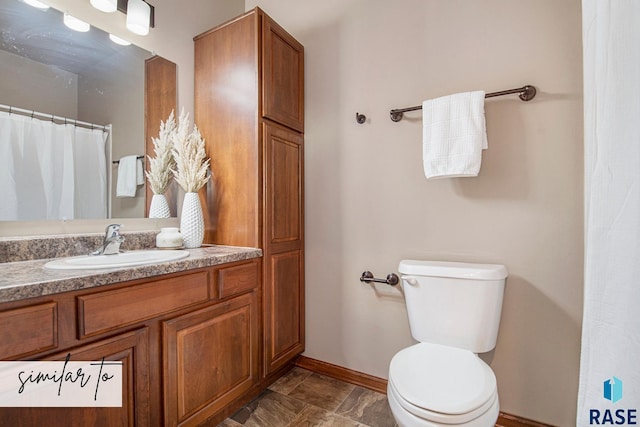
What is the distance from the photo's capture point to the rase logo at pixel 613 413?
614 mm

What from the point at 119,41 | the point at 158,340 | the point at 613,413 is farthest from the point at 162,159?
the point at 613,413

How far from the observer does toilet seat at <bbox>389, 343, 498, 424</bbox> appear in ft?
3.03

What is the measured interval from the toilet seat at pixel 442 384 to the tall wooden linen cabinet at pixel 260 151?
0.80 m

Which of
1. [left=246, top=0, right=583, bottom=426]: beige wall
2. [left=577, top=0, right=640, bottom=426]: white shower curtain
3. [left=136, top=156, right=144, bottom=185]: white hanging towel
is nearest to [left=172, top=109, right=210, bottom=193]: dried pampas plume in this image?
[left=136, top=156, right=144, bottom=185]: white hanging towel

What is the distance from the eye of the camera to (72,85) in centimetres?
139

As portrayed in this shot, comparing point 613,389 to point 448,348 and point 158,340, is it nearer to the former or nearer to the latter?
point 448,348

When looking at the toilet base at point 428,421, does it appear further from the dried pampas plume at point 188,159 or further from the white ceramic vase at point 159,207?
the white ceramic vase at point 159,207

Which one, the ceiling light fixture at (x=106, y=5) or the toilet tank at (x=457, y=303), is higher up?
the ceiling light fixture at (x=106, y=5)

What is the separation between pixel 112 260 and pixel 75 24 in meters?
1.14

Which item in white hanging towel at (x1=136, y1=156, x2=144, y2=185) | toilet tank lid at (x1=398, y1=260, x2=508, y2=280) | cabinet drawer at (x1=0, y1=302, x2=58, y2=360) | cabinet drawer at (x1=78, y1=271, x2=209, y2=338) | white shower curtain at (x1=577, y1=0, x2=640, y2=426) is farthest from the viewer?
white hanging towel at (x1=136, y1=156, x2=144, y2=185)

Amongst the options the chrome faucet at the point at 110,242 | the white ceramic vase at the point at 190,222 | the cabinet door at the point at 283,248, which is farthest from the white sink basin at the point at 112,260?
the cabinet door at the point at 283,248

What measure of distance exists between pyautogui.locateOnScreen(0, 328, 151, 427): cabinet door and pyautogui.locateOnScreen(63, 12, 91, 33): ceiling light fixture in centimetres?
143

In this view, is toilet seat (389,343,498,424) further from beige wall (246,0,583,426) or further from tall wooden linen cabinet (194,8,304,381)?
tall wooden linen cabinet (194,8,304,381)

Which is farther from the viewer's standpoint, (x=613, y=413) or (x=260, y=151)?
(x=260, y=151)
